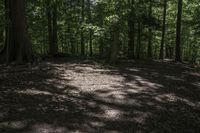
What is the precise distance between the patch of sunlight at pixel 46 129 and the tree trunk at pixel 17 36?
27.3 feet

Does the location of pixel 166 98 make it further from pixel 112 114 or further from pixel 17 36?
pixel 17 36

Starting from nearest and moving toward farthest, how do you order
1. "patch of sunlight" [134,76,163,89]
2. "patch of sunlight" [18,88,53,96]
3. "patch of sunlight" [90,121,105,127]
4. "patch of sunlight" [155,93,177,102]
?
"patch of sunlight" [90,121,105,127], "patch of sunlight" [18,88,53,96], "patch of sunlight" [155,93,177,102], "patch of sunlight" [134,76,163,89]

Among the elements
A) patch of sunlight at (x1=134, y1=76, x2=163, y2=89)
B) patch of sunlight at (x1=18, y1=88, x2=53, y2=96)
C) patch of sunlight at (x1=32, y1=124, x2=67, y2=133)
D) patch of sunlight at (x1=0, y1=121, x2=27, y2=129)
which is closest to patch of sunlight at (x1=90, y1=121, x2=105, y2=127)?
patch of sunlight at (x1=32, y1=124, x2=67, y2=133)

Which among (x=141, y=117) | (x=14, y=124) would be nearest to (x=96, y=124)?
(x=141, y=117)

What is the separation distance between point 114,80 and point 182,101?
2.88 meters

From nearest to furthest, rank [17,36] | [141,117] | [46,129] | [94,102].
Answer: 1. [46,129]
2. [141,117]
3. [94,102]
4. [17,36]

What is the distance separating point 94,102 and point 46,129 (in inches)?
87.7

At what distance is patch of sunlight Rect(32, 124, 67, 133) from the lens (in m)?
6.10

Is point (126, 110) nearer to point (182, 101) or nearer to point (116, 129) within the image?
point (116, 129)

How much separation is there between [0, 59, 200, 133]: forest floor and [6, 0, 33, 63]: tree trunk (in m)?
2.13

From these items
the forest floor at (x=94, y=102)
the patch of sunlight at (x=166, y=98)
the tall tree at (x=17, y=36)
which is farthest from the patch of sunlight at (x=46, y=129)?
the tall tree at (x=17, y=36)

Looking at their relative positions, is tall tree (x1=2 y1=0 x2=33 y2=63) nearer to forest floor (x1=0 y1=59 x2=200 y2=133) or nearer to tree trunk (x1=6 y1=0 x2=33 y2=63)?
tree trunk (x1=6 y1=0 x2=33 y2=63)

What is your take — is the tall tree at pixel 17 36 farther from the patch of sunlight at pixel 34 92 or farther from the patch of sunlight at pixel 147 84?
the patch of sunlight at pixel 147 84

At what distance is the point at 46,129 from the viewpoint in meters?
6.19
